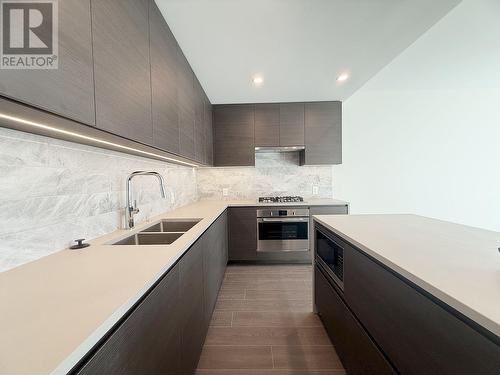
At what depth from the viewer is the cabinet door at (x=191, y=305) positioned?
97 cm

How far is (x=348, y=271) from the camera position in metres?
1.09

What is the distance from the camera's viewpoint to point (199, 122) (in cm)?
216

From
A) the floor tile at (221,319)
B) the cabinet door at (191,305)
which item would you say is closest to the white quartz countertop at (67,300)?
the cabinet door at (191,305)

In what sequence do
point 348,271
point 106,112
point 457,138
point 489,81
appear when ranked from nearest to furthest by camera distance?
1. point 106,112
2. point 348,271
3. point 489,81
4. point 457,138

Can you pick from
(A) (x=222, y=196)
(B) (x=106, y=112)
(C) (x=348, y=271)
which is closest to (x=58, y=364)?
(B) (x=106, y=112)

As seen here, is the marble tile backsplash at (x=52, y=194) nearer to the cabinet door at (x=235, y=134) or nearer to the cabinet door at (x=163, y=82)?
the cabinet door at (x=163, y=82)

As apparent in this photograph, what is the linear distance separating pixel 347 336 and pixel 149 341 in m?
1.06

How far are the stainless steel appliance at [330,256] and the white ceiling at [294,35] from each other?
1.53m

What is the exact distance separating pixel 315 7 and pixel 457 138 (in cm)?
347

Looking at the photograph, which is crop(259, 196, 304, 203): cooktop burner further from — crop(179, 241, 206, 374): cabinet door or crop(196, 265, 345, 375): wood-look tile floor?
crop(179, 241, 206, 374): cabinet door

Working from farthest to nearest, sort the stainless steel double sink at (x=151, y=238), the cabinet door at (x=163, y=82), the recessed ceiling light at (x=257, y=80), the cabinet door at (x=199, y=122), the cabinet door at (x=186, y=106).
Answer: the recessed ceiling light at (x=257, y=80)
the cabinet door at (x=199, y=122)
the cabinet door at (x=186, y=106)
the stainless steel double sink at (x=151, y=238)
the cabinet door at (x=163, y=82)

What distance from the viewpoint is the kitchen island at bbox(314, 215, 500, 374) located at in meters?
0.48

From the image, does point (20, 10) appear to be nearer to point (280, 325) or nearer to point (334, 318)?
point (334, 318)
